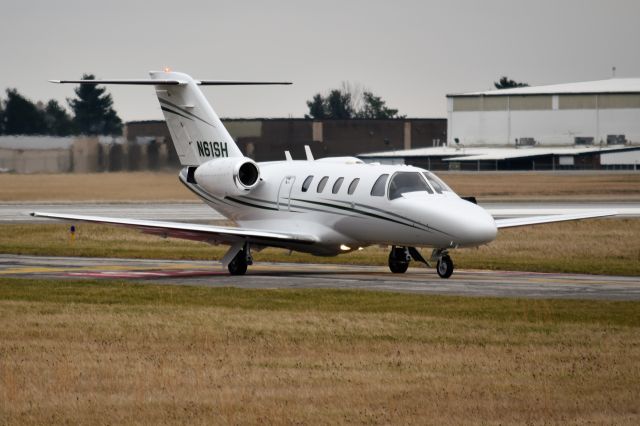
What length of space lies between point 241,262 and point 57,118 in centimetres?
5614

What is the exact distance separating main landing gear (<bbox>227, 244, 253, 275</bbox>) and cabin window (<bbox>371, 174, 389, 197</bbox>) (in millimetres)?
3410

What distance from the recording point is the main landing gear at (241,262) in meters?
31.8

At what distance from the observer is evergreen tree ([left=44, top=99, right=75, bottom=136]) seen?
82.4 meters

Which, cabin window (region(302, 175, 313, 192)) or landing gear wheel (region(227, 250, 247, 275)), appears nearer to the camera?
landing gear wheel (region(227, 250, 247, 275))

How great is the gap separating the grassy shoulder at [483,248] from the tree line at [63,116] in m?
22.2

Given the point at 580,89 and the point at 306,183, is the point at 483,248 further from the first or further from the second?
the point at 580,89

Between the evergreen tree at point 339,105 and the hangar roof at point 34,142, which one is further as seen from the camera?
the evergreen tree at point 339,105

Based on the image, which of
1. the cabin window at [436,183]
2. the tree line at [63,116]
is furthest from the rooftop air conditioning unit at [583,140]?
the cabin window at [436,183]

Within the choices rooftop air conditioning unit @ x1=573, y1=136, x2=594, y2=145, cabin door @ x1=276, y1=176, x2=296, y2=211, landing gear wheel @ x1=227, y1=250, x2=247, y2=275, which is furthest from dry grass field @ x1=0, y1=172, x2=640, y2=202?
rooftop air conditioning unit @ x1=573, y1=136, x2=594, y2=145

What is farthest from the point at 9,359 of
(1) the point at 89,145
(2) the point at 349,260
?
(1) the point at 89,145

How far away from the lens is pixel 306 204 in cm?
3247

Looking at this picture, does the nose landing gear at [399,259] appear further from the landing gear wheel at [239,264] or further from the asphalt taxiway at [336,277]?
the landing gear wheel at [239,264]

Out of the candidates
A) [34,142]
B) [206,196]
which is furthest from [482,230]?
[34,142]

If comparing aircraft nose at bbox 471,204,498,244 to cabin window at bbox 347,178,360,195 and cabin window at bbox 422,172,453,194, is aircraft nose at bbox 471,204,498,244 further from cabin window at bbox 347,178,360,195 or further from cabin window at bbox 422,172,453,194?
cabin window at bbox 347,178,360,195
